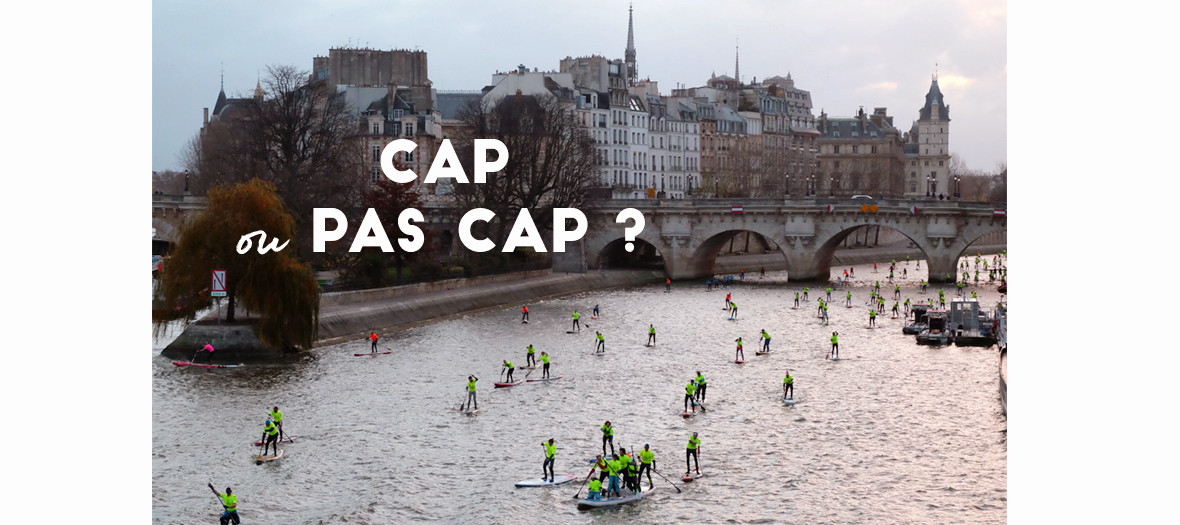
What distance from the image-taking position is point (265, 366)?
5309 cm

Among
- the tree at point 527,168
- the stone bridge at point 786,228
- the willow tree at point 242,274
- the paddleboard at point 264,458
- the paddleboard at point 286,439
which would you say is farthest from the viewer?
the stone bridge at point 786,228

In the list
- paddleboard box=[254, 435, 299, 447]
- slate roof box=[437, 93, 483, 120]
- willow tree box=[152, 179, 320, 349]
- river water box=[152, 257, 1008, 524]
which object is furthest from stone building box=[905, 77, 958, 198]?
paddleboard box=[254, 435, 299, 447]

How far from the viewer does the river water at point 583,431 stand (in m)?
33.2

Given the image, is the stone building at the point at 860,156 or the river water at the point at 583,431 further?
the stone building at the point at 860,156

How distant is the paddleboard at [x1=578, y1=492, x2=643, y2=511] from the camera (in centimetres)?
3291

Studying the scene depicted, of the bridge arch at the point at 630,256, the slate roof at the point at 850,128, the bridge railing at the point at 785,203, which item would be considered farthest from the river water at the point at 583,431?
the slate roof at the point at 850,128

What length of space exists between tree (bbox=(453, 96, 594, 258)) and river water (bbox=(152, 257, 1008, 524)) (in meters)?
24.2

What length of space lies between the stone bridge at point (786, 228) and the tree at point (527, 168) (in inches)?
109

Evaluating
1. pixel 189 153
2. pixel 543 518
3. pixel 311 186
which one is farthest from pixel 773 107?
pixel 543 518

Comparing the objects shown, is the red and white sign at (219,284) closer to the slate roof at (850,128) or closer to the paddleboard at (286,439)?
the paddleboard at (286,439)

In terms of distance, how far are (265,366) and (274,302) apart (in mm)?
2937

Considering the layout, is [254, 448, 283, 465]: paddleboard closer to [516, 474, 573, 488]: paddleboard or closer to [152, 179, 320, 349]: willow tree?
[516, 474, 573, 488]: paddleboard

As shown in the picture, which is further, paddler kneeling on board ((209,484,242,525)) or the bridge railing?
the bridge railing
